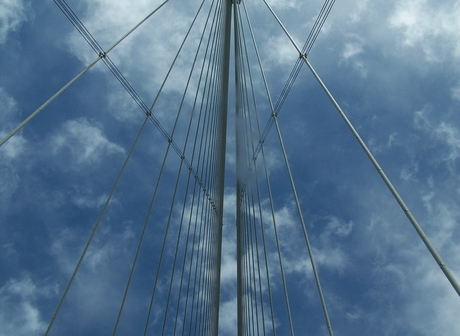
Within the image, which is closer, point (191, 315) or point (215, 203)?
point (191, 315)

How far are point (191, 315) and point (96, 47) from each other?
37.6 ft

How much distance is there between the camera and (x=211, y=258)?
18.7m

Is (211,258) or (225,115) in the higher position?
(225,115)

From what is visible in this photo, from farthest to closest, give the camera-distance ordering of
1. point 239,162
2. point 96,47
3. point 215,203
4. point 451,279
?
1. point 215,203
2. point 239,162
3. point 96,47
4. point 451,279

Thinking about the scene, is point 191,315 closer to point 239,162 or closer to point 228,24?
point 239,162

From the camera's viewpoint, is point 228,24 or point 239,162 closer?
point 228,24

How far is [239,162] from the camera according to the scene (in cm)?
1836

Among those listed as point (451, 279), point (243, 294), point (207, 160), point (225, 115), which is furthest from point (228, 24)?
point (451, 279)

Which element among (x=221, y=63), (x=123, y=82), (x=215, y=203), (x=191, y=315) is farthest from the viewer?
(x=215, y=203)

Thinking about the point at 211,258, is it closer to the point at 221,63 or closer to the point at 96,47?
the point at 221,63

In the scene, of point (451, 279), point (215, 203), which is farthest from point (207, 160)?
point (451, 279)

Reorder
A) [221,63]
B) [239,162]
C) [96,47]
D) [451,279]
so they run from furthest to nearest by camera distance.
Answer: [239,162] < [221,63] < [96,47] < [451,279]

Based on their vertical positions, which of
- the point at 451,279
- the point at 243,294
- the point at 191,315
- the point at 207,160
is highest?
the point at 207,160

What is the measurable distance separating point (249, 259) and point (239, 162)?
507cm
